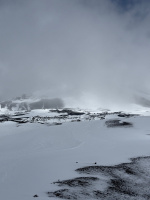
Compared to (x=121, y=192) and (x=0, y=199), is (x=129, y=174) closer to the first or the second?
(x=121, y=192)

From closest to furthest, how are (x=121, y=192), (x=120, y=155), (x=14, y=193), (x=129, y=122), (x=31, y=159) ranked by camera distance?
(x=14, y=193) → (x=121, y=192) → (x=31, y=159) → (x=120, y=155) → (x=129, y=122)

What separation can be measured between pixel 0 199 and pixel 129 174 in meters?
13.3

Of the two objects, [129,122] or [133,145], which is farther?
[129,122]

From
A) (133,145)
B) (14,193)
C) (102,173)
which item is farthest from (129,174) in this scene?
(133,145)

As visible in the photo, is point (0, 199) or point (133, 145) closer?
point (0, 199)

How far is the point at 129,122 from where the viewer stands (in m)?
76.8

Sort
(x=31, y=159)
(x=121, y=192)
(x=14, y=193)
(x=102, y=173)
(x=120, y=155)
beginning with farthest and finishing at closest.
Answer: (x=120, y=155)
(x=31, y=159)
(x=102, y=173)
(x=121, y=192)
(x=14, y=193)

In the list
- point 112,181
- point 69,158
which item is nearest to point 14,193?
point 112,181

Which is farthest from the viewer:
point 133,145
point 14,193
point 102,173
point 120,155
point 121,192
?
point 133,145

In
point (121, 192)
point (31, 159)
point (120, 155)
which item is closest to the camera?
point (121, 192)

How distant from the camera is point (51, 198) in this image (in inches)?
644

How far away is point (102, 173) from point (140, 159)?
9.11 metres

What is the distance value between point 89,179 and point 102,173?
2.62m

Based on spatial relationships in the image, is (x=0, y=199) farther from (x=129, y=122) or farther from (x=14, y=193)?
(x=129, y=122)
